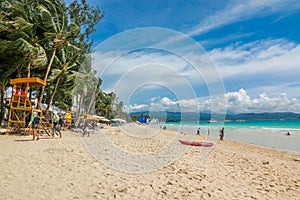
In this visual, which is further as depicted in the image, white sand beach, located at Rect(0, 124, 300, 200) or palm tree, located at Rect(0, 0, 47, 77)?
palm tree, located at Rect(0, 0, 47, 77)

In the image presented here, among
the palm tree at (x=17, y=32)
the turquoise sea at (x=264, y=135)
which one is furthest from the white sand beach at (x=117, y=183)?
the turquoise sea at (x=264, y=135)

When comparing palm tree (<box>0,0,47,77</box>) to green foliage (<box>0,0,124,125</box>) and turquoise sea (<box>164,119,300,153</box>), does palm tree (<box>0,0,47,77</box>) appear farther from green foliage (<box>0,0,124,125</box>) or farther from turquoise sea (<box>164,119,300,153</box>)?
turquoise sea (<box>164,119,300,153</box>)

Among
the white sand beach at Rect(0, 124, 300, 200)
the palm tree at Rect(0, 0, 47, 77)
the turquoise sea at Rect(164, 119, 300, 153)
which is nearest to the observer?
the white sand beach at Rect(0, 124, 300, 200)

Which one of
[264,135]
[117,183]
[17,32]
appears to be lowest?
[264,135]

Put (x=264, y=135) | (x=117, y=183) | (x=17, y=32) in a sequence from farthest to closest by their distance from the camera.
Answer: (x=264, y=135) → (x=17, y=32) → (x=117, y=183)

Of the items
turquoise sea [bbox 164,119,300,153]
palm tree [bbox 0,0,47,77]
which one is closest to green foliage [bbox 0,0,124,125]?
palm tree [bbox 0,0,47,77]

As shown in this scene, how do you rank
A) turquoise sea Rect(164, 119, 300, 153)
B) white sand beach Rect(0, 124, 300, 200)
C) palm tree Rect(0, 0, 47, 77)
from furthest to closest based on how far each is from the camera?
turquoise sea Rect(164, 119, 300, 153) < palm tree Rect(0, 0, 47, 77) < white sand beach Rect(0, 124, 300, 200)

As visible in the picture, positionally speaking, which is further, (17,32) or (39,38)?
(39,38)

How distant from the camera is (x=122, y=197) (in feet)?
11.9

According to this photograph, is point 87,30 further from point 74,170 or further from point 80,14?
point 74,170

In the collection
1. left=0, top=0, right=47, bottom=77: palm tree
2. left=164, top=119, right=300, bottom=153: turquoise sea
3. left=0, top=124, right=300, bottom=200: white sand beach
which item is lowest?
left=164, top=119, right=300, bottom=153: turquoise sea

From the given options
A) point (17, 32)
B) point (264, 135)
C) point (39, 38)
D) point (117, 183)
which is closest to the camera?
point (117, 183)

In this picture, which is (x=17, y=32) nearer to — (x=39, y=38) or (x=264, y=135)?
(x=39, y=38)

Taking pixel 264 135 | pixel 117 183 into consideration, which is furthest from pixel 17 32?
pixel 264 135
